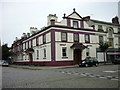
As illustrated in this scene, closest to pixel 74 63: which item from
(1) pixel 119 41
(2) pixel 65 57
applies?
(2) pixel 65 57

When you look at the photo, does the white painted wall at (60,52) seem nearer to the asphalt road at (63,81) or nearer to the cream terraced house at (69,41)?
the cream terraced house at (69,41)

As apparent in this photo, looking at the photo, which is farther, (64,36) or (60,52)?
(64,36)

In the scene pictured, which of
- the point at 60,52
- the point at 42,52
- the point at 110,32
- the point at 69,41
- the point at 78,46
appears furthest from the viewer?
the point at 110,32

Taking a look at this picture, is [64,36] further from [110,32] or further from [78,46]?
[110,32]

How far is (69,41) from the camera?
30516mm

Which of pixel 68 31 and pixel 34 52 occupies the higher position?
pixel 68 31

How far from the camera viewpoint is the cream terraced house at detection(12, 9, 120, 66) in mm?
28844

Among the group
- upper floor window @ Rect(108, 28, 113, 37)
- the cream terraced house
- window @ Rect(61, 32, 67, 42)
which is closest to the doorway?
the cream terraced house

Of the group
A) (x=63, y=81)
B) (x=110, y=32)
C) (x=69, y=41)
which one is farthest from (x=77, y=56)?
(x=63, y=81)

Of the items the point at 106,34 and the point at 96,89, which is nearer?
the point at 96,89

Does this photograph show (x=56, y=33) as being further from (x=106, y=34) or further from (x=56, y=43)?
(x=106, y=34)

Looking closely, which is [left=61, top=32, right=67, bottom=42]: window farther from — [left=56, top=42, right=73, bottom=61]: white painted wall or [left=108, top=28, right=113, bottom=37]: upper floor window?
[left=108, top=28, right=113, bottom=37]: upper floor window

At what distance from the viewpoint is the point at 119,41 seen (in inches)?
1583

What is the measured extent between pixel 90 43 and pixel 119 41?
11.0m
